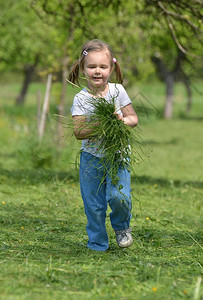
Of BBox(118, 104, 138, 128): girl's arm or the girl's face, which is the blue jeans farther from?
the girl's face

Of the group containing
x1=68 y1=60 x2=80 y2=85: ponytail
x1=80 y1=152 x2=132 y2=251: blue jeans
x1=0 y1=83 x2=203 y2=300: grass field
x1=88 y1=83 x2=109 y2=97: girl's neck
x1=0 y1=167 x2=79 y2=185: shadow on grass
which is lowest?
x1=0 y1=167 x2=79 y2=185: shadow on grass

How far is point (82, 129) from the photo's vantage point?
4.20 meters

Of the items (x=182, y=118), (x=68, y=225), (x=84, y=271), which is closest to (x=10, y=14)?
(x=182, y=118)

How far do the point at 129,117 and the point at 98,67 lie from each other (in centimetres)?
48

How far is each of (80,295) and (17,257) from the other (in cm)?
105

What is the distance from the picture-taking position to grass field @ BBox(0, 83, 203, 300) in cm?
336

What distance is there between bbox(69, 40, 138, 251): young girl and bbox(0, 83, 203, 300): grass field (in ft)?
0.45

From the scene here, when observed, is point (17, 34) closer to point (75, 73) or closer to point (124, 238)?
point (75, 73)

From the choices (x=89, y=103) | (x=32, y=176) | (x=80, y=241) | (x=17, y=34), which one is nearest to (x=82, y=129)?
(x=89, y=103)

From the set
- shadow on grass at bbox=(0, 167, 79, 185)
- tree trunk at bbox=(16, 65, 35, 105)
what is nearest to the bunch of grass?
shadow on grass at bbox=(0, 167, 79, 185)

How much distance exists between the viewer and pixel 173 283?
3.40 meters

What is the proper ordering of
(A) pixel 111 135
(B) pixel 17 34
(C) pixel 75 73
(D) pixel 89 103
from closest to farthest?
1. (A) pixel 111 135
2. (D) pixel 89 103
3. (C) pixel 75 73
4. (B) pixel 17 34

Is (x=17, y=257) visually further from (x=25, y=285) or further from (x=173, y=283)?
(x=173, y=283)

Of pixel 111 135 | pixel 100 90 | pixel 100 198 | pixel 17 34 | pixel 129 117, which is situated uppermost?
pixel 17 34
